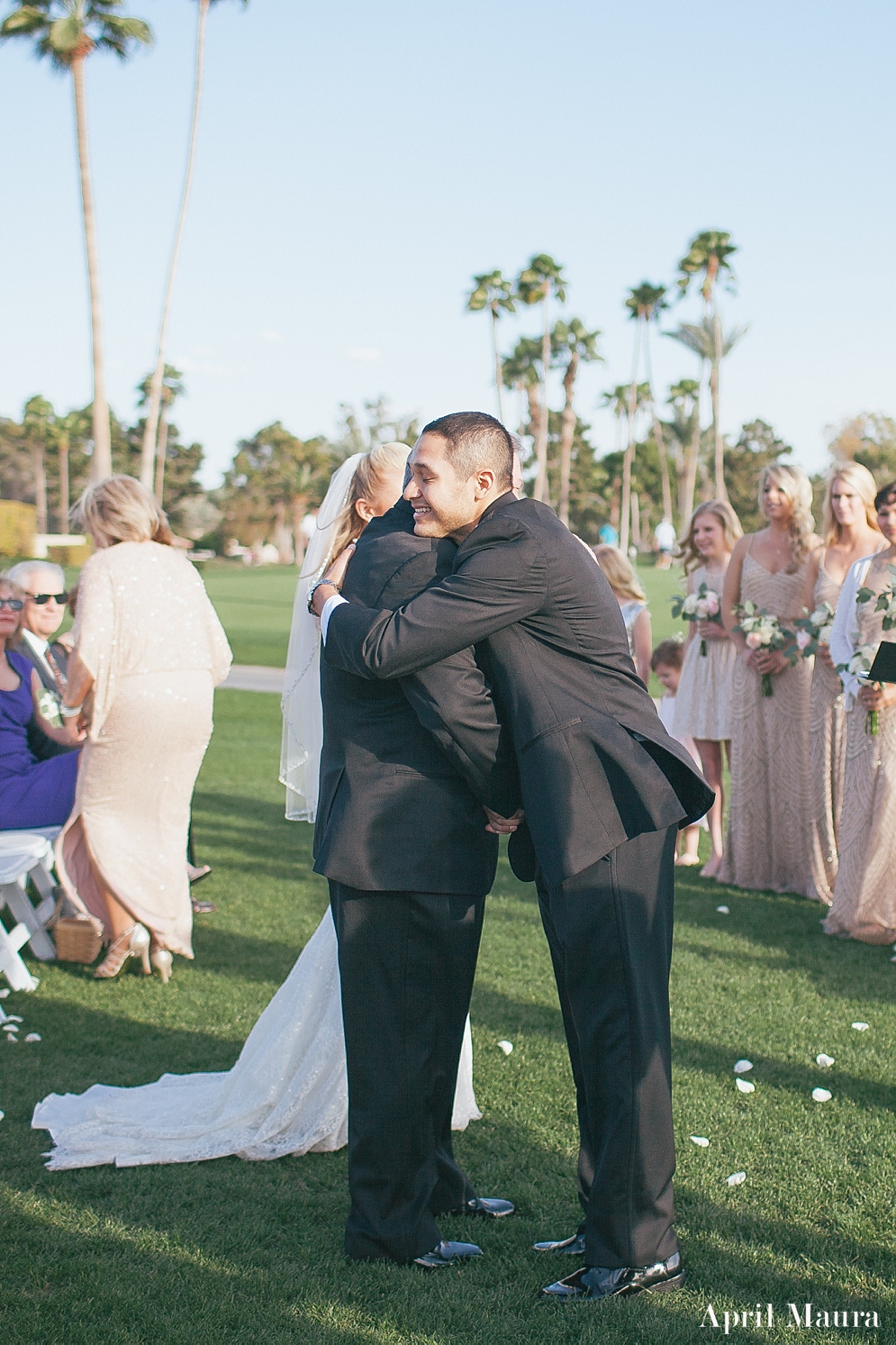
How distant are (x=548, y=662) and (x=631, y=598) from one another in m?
5.39

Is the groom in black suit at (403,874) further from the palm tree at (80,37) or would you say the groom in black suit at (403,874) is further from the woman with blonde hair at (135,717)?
the palm tree at (80,37)

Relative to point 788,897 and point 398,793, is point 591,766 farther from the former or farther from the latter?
point 788,897

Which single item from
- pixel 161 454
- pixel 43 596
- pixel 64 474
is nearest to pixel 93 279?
pixel 43 596

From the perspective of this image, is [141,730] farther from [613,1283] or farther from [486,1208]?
[613,1283]

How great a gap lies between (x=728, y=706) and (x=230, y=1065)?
15.4ft

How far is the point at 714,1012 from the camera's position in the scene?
5.53m

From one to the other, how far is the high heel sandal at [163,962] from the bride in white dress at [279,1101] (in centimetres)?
158

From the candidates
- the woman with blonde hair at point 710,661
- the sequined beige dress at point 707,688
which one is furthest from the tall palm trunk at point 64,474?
the sequined beige dress at point 707,688

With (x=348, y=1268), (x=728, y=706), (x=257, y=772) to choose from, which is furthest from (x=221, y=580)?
(x=348, y=1268)

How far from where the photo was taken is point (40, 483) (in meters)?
94.1

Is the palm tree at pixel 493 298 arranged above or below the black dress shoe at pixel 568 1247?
above

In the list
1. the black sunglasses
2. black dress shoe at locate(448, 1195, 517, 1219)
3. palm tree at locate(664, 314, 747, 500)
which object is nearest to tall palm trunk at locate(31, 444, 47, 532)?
palm tree at locate(664, 314, 747, 500)

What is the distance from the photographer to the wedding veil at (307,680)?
4.11 metres

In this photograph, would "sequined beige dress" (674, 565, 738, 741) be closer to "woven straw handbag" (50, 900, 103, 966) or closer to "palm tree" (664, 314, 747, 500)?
"woven straw handbag" (50, 900, 103, 966)
